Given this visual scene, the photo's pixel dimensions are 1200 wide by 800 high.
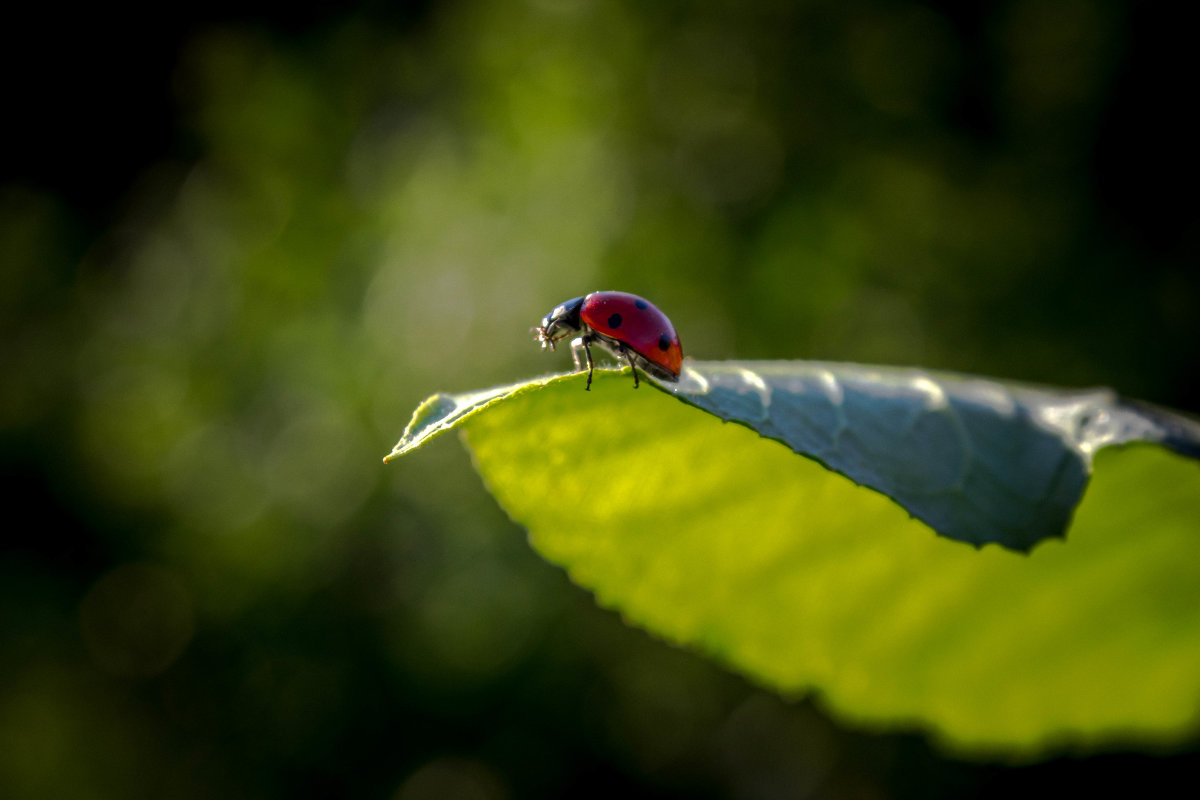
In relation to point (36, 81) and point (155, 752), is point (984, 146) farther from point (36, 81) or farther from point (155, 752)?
point (36, 81)

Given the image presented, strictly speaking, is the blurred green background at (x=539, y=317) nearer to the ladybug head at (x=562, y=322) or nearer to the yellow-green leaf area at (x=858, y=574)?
the ladybug head at (x=562, y=322)

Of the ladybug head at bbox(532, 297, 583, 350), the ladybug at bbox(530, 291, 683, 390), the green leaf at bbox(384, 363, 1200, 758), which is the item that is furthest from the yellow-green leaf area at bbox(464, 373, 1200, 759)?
the ladybug head at bbox(532, 297, 583, 350)

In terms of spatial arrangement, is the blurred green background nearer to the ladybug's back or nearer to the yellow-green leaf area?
the ladybug's back

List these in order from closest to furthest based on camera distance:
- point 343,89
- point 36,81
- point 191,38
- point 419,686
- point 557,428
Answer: point 557,428 < point 419,686 < point 343,89 < point 191,38 < point 36,81

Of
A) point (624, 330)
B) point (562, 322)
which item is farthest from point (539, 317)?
point (624, 330)

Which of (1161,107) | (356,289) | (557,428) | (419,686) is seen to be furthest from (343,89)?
(557,428)

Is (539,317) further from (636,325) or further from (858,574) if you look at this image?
(858,574)

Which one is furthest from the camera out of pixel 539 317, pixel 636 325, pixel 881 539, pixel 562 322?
pixel 539 317
